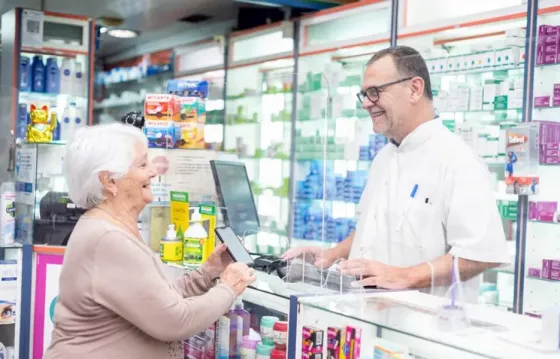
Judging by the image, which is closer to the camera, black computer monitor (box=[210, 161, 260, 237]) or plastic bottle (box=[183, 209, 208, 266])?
plastic bottle (box=[183, 209, 208, 266])

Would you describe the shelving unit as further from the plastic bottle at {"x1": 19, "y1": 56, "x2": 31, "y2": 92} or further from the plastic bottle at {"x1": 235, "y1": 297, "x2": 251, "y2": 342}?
the plastic bottle at {"x1": 235, "y1": 297, "x2": 251, "y2": 342}

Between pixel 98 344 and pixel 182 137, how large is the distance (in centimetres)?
174

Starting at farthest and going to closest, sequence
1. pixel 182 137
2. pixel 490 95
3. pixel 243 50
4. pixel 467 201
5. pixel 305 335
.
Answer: pixel 243 50 < pixel 490 95 < pixel 182 137 < pixel 467 201 < pixel 305 335

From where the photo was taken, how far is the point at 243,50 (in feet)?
27.4

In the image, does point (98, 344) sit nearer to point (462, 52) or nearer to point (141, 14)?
point (462, 52)

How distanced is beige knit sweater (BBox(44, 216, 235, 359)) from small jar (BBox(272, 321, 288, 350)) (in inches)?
12.7

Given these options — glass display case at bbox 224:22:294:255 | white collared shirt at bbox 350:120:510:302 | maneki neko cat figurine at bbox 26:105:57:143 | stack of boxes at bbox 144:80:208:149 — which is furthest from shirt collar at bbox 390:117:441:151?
maneki neko cat figurine at bbox 26:105:57:143

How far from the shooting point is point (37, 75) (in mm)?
7188

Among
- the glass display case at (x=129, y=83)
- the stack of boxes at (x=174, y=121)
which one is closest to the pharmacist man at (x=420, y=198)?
the stack of boxes at (x=174, y=121)

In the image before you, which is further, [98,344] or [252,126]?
[252,126]

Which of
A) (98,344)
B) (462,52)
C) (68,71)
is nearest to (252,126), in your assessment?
(68,71)

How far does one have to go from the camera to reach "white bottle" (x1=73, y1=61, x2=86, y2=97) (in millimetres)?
7416

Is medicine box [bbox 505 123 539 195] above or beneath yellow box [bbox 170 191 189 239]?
above

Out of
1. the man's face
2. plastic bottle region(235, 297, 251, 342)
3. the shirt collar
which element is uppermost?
the man's face
